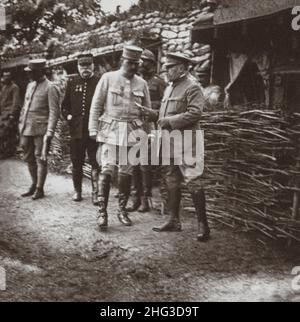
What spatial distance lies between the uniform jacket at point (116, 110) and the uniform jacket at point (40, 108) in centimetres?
128

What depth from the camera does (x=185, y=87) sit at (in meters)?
4.79

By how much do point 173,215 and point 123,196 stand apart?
543 mm

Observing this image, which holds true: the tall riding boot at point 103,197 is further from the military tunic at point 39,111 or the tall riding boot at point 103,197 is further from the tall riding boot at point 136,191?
the military tunic at point 39,111

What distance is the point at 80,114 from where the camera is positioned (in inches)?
240

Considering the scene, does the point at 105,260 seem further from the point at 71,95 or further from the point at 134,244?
the point at 71,95

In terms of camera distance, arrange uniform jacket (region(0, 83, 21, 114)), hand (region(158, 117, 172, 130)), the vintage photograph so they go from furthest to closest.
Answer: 1. uniform jacket (region(0, 83, 21, 114))
2. hand (region(158, 117, 172, 130))
3. the vintage photograph

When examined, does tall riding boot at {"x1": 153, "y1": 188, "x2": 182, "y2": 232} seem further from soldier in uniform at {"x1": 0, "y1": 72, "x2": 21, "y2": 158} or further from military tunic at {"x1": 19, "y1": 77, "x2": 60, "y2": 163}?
soldier in uniform at {"x1": 0, "y1": 72, "x2": 21, "y2": 158}

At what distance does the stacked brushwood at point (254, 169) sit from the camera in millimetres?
4508

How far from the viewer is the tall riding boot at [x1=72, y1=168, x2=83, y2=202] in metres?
6.15

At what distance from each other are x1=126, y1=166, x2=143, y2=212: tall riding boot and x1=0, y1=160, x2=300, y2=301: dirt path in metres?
0.28

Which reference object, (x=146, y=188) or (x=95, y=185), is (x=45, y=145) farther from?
(x=146, y=188)

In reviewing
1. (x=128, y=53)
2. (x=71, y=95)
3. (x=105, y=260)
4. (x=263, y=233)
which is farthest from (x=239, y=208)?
(x=71, y=95)

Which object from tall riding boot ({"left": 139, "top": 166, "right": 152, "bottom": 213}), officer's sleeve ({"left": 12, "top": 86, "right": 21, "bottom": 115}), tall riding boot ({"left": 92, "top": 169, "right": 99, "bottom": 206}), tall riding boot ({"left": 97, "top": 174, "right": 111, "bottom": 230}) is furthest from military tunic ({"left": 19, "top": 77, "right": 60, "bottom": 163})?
officer's sleeve ({"left": 12, "top": 86, "right": 21, "bottom": 115})

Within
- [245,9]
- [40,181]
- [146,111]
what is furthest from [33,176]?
[245,9]
